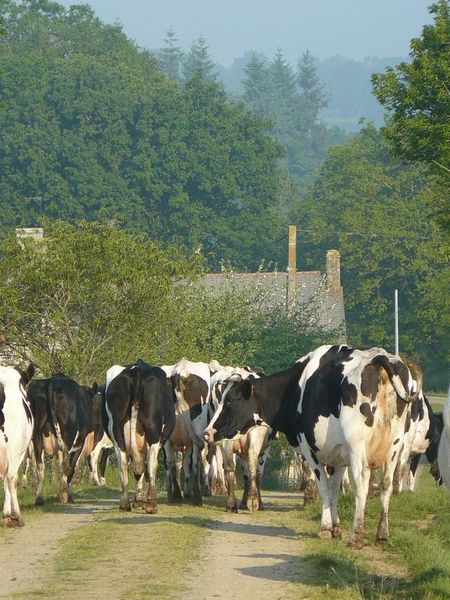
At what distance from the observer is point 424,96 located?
43.0m

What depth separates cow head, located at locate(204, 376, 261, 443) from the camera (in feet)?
72.4

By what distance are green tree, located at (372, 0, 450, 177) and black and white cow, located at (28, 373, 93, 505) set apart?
1856 centimetres

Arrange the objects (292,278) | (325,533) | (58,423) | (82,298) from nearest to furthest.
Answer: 1. (325,533)
2. (58,423)
3. (82,298)
4. (292,278)

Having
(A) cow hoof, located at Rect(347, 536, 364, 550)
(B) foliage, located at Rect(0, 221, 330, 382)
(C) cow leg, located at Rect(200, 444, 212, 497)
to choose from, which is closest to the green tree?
(B) foliage, located at Rect(0, 221, 330, 382)

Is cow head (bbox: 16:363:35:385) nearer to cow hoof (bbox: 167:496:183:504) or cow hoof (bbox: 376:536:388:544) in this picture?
cow hoof (bbox: 167:496:183:504)

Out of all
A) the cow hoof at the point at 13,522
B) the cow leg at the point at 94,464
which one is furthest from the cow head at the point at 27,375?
the cow leg at the point at 94,464

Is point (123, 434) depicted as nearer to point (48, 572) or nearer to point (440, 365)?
point (48, 572)

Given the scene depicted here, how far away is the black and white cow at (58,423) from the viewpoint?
25047 mm

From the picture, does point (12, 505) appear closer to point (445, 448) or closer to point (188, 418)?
point (188, 418)

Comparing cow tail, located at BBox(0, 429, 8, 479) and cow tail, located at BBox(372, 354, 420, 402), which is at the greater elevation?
cow tail, located at BBox(372, 354, 420, 402)

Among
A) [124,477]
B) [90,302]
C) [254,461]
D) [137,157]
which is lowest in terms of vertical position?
[124,477]

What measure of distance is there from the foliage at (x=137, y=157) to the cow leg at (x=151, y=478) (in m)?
79.7

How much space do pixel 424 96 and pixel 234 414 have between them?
2228 cm

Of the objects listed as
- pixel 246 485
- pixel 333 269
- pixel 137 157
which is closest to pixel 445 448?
pixel 246 485
